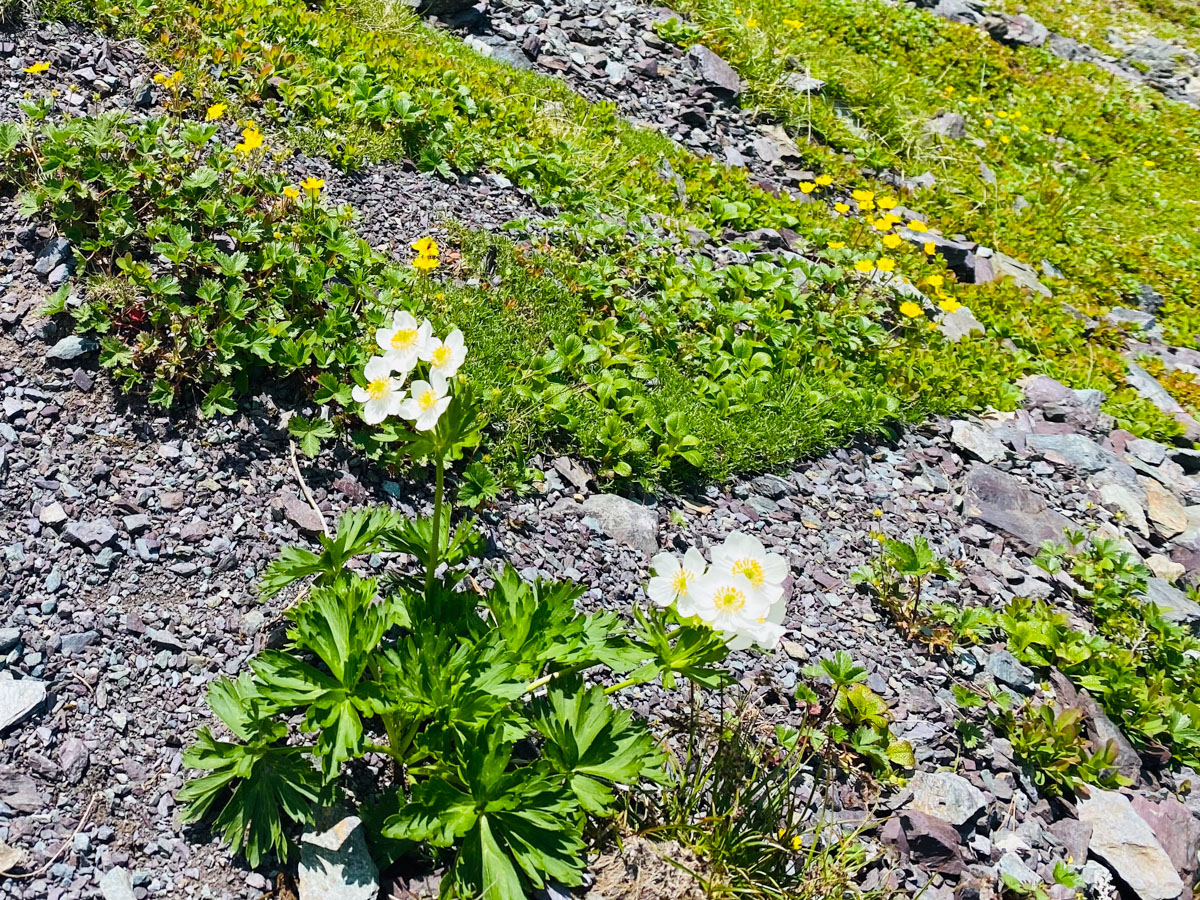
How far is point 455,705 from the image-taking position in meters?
2.93

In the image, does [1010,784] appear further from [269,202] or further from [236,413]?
[269,202]

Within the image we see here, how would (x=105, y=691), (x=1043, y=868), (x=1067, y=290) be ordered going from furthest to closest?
(x=1067, y=290), (x=1043, y=868), (x=105, y=691)

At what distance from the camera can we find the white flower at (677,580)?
115 inches

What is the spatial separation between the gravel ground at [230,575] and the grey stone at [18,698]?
15 mm

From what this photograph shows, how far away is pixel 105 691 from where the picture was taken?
3352 mm

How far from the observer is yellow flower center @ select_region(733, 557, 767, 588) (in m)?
2.91

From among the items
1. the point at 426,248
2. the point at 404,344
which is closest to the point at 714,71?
the point at 426,248

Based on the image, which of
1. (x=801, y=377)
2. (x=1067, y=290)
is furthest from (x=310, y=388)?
(x=1067, y=290)

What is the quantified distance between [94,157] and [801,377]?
4.37 metres

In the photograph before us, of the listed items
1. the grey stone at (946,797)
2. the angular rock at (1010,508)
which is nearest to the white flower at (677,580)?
the grey stone at (946,797)

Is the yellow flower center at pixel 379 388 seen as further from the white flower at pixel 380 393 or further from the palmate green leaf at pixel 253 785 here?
the palmate green leaf at pixel 253 785

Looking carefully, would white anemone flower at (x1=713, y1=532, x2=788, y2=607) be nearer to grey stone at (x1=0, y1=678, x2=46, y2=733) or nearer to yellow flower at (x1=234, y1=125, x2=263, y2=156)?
grey stone at (x1=0, y1=678, x2=46, y2=733)

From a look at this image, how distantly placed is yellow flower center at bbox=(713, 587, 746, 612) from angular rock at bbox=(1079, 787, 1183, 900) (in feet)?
8.25

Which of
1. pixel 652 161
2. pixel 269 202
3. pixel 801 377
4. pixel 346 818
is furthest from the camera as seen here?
pixel 652 161
